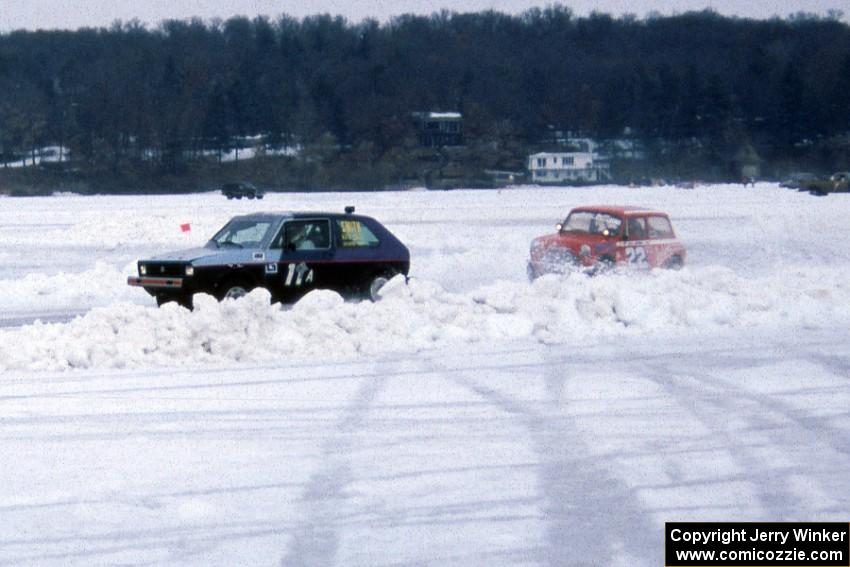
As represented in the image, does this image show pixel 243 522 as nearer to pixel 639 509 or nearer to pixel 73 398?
pixel 639 509

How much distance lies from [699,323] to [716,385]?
3.74 m

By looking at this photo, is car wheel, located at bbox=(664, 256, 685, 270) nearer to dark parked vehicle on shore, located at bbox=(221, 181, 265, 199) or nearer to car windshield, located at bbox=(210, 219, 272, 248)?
car windshield, located at bbox=(210, 219, 272, 248)

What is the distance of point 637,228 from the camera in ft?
60.6

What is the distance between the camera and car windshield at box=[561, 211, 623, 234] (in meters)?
18.4

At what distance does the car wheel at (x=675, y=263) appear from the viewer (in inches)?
739

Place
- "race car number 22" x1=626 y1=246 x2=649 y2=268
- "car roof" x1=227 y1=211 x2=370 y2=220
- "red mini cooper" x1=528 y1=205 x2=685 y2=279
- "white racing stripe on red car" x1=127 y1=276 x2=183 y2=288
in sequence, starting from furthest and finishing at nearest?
"race car number 22" x1=626 y1=246 x2=649 y2=268, "red mini cooper" x1=528 y1=205 x2=685 y2=279, "car roof" x1=227 y1=211 x2=370 y2=220, "white racing stripe on red car" x1=127 y1=276 x2=183 y2=288

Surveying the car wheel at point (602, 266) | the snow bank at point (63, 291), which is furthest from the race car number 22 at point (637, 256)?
the snow bank at point (63, 291)

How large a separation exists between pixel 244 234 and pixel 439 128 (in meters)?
131

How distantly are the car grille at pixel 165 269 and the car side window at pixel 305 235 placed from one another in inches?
49.7

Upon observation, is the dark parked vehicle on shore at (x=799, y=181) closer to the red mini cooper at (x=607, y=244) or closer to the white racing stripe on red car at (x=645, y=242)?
the white racing stripe on red car at (x=645, y=242)

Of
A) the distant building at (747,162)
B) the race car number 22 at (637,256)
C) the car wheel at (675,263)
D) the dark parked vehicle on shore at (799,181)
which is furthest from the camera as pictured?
the distant building at (747,162)

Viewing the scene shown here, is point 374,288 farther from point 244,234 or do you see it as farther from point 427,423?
point 427,423

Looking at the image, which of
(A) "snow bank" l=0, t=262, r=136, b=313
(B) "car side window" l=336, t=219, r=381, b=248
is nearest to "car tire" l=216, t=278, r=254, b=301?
(B) "car side window" l=336, t=219, r=381, b=248

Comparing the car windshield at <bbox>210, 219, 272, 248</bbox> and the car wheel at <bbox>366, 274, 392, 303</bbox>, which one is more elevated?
the car windshield at <bbox>210, 219, 272, 248</bbox>
